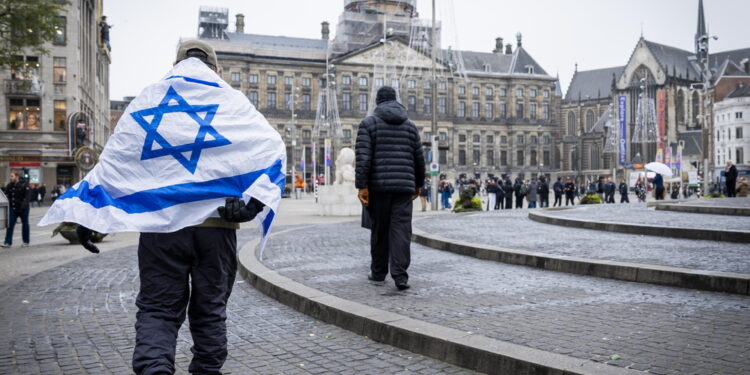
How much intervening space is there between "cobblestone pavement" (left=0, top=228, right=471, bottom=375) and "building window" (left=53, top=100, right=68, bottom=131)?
39.3 meters

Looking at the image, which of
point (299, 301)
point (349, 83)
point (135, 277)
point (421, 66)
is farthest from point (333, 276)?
point (349, 83)

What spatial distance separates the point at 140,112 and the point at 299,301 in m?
2.93

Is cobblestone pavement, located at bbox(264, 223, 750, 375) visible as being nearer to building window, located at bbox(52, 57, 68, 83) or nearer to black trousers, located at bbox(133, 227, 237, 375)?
black trousers, located at bbox(133, 227, 237, 375)

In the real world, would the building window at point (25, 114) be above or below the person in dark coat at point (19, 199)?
above

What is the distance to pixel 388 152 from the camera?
20.8 ft

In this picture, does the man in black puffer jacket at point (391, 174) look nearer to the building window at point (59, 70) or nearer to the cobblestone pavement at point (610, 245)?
the cobblestone pavement at point (610, 245)

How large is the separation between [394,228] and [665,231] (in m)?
6.62

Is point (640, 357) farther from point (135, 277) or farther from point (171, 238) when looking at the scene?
point (135, 277)

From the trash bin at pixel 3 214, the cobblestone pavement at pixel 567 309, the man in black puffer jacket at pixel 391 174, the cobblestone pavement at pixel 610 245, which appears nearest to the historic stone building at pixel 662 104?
the cobblestone pavement at pixel 610 245

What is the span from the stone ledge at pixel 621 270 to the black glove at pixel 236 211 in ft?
15.8

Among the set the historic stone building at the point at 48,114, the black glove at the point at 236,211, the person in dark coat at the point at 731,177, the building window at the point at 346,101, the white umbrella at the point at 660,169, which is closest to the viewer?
the black glove at the point at 236,211

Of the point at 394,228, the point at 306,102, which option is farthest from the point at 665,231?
the point at 306,102

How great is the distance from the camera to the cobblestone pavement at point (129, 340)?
13.6 feet

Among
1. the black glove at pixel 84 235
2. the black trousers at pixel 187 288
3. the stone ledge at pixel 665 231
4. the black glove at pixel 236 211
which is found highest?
the black glove at pixel 236 211
